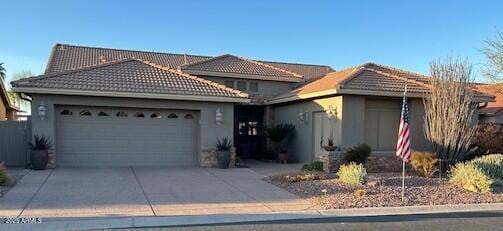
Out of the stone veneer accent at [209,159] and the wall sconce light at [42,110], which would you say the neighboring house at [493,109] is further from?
the wall sconce light at [42,110]

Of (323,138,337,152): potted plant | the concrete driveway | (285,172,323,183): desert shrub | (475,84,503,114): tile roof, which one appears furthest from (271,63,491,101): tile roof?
the concrete driveway

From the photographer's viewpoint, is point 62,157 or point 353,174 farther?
point 62,157

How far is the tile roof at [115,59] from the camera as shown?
22703mm

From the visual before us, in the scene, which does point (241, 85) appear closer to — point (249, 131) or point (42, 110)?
point (249, 131)

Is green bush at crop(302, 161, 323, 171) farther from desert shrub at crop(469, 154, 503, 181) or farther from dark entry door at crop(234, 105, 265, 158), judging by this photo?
dark entry door at crop(234, 105, 265, 158)

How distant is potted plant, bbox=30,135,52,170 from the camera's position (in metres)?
14.1

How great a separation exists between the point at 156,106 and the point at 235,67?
7.83 metres

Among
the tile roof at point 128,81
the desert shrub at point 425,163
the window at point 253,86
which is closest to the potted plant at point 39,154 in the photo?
the tile roof at point 128,81

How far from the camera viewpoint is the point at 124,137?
1592 cm

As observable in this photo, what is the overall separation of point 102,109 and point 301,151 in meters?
8.69

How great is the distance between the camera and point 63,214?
8.04m

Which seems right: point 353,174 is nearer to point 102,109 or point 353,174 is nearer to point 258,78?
point 102,109

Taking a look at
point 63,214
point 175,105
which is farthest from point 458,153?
point 63,214

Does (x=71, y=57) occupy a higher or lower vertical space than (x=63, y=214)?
higher
